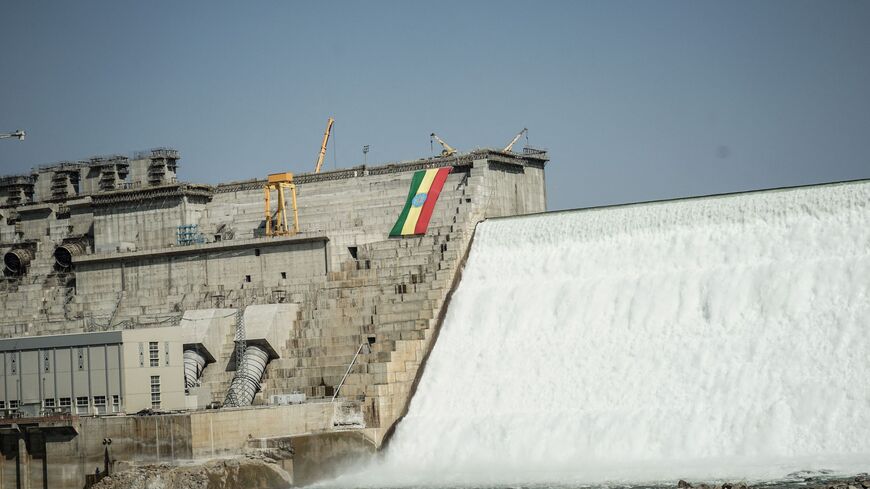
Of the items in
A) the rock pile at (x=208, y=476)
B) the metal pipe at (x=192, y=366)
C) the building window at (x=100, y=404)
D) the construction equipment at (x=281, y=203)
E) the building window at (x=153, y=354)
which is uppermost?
the construction equipment at (x=281, y=203)

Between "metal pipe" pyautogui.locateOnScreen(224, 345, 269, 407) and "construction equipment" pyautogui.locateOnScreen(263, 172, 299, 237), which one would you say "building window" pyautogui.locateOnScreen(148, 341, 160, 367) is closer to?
"metal pipe" pyautogui.locateOnScreen(224, 345, 269, 407)

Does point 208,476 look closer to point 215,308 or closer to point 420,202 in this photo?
point 215,308

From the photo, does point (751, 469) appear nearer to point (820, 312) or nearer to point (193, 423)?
point (820, 312)

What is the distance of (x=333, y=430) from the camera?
6322cm

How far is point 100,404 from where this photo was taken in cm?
6669

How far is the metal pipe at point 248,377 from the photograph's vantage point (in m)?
68.0

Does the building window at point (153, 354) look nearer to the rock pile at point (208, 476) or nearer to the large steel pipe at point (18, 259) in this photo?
the rock pile at point (208, 476)

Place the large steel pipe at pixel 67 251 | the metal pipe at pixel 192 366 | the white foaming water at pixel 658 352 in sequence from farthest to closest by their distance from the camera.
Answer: the large steel pipe at pixel 67 251 → the metal pipe at pixel 192 366 → the white foaming water at pixel 658 352

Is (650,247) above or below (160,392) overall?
above

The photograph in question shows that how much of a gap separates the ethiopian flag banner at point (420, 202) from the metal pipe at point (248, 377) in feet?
37.0

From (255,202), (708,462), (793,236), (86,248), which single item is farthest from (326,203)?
(708,462)

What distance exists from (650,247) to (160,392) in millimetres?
23930

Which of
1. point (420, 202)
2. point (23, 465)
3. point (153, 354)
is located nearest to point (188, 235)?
point (420, 202)

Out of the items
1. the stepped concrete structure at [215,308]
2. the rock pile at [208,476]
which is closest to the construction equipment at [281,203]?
the stepped concrete structure at [215,308]
